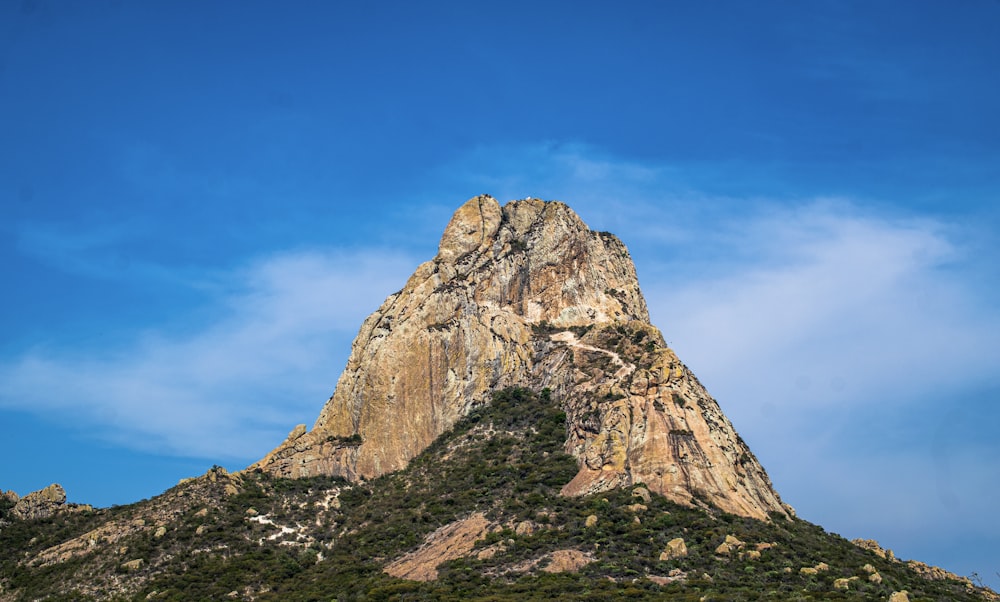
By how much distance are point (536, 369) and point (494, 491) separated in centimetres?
2737

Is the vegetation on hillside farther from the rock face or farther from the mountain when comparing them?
the rock face

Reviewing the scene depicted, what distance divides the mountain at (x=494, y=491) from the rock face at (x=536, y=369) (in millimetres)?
275

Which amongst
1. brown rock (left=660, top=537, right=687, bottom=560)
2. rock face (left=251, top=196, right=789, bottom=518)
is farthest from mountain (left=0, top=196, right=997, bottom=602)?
rock face (left=251, top=196, right=789, bottom=518)

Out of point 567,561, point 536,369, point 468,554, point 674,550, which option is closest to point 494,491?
point 468,554

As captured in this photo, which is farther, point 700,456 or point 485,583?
point 700,456

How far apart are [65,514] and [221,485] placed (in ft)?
69.4

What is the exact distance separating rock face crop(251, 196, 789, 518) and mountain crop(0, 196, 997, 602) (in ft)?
0.90

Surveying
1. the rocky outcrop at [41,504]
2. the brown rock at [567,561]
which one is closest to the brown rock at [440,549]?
the brown rock at [567,561]

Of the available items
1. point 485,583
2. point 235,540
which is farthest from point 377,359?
point 485,583

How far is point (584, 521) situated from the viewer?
10525 centimetres

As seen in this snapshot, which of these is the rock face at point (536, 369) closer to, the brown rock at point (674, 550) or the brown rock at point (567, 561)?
the brown rock at point (674, 550)

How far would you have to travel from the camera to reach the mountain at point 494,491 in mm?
97562

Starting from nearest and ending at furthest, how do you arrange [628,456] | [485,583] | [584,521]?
[485,583], [584,521], [628,456]

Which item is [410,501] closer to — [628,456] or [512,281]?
[628,456]
